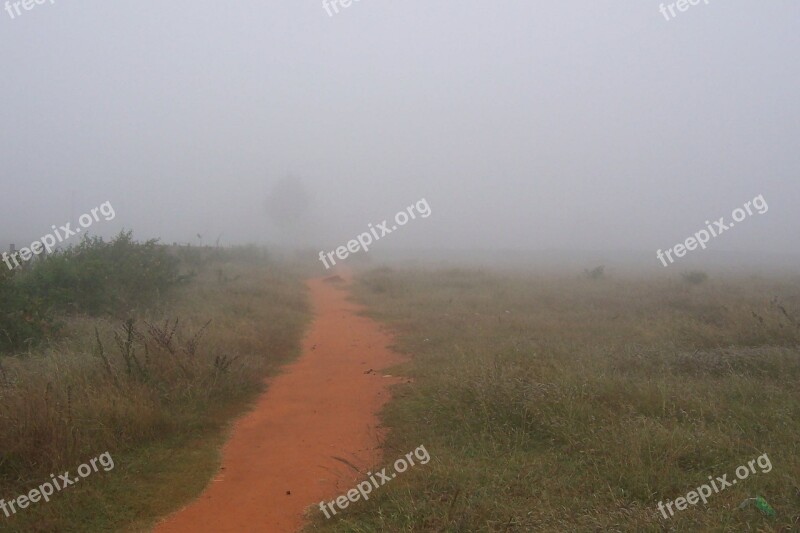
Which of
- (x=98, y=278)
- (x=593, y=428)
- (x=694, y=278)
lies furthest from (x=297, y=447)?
(x=694, y=278)

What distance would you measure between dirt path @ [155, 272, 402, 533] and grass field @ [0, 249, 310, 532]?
0.79 feet

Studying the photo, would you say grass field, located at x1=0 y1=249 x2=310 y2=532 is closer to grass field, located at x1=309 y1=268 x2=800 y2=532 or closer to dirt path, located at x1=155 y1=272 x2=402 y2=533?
dirt path, located at x1=155 y1=272 x2=402 y2=533

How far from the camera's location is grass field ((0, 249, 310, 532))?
3.85 meters

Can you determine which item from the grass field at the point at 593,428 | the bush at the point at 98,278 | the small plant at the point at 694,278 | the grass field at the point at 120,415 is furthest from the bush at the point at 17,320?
the small plant at the point at 694,278

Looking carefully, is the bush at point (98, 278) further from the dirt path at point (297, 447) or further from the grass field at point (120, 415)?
the dirt path at point (297, 447)

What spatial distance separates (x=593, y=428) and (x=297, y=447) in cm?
297

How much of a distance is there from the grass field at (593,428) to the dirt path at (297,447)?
401 mm

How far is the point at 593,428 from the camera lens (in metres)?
4.67

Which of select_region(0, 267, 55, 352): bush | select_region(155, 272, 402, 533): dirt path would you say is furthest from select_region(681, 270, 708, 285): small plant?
select_region(0, 267, 55, 352): bush

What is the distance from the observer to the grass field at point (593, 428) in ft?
11.2

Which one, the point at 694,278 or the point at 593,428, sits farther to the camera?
the point at 694,278

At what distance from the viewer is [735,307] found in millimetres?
10727

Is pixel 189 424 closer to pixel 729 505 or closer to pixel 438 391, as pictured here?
pixel 438 391

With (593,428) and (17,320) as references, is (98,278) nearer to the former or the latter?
(17,320)
